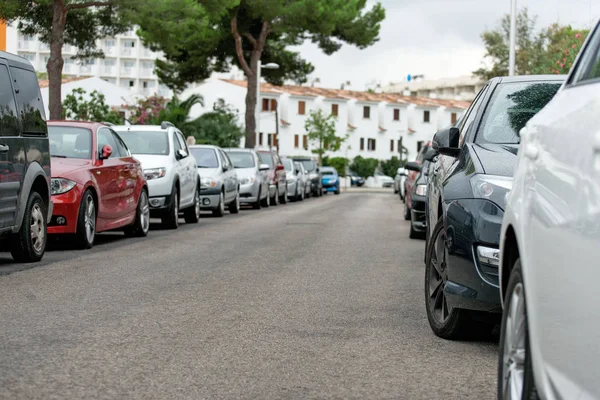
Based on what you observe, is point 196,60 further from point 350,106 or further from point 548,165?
point 350,106

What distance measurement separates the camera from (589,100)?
10.5 feet

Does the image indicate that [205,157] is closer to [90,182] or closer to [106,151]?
[106,151]

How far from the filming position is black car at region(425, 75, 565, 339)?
19.6ft

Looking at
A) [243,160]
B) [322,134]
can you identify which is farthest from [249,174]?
[322,134]

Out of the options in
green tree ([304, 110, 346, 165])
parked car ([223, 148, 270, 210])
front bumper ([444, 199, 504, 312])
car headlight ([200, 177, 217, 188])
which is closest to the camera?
front bumper ([444, 199, 504, 312])

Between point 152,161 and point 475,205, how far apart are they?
12422 millimetres

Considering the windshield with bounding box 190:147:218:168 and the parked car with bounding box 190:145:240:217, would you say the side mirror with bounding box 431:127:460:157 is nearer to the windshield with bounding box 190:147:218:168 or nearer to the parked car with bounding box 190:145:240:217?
the parked car with bounding box 190:145:240:217

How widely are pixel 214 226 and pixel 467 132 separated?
12005 millimetres

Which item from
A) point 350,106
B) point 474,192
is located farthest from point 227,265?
point 350,106

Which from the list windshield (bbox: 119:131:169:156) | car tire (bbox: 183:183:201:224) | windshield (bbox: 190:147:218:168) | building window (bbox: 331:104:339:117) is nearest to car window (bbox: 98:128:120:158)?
windshield (bbox: 119:131:169:156)

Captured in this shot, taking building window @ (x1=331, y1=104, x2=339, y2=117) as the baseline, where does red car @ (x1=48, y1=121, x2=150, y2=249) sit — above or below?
below

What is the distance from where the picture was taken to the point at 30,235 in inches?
426

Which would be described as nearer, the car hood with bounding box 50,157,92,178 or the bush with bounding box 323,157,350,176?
the car hood with bounding box 50,157,92,178

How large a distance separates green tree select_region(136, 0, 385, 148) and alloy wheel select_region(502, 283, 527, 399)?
39821mm
